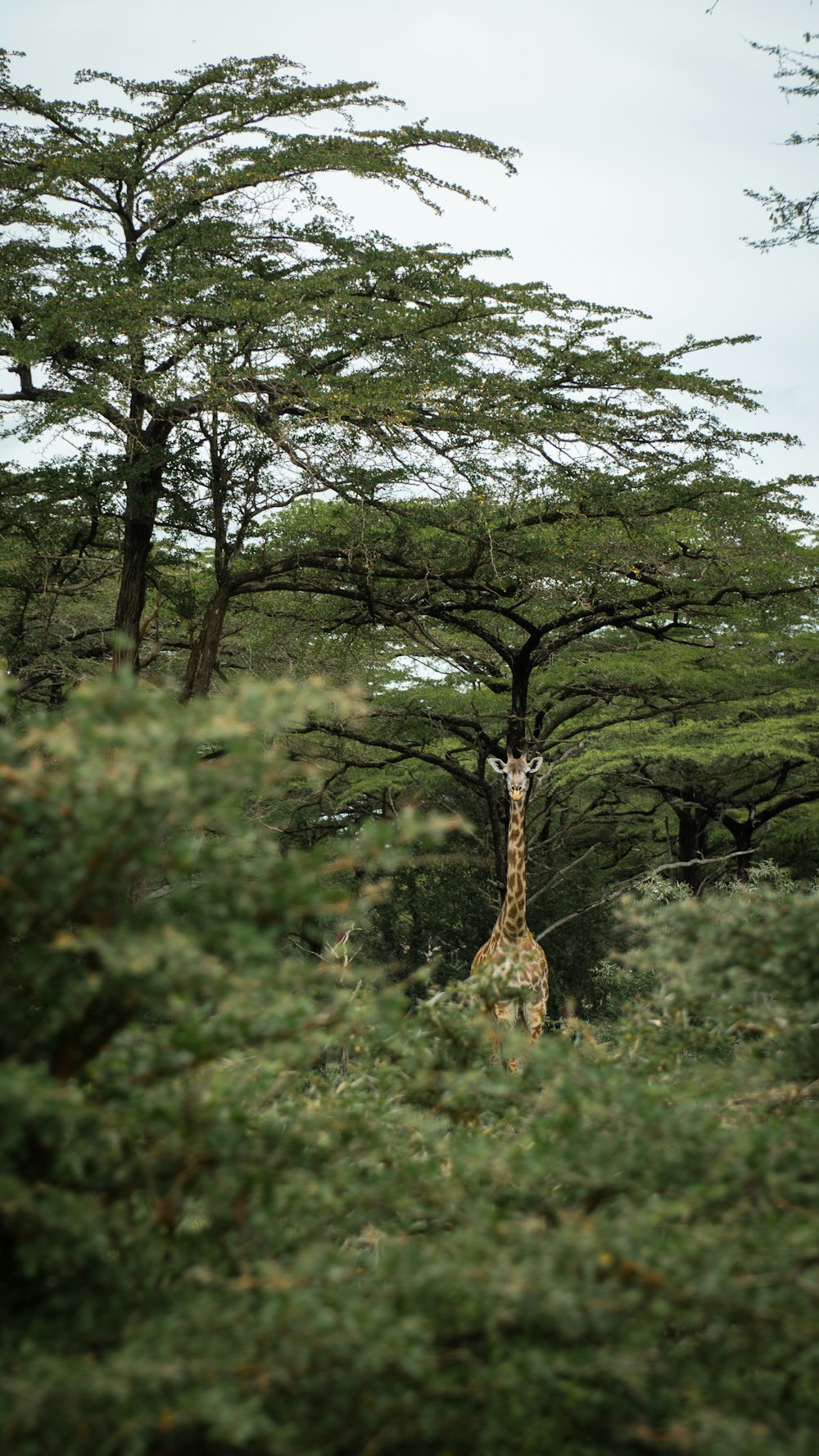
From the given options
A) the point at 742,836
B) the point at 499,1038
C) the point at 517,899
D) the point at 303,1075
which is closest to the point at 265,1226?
the point at 303,1075

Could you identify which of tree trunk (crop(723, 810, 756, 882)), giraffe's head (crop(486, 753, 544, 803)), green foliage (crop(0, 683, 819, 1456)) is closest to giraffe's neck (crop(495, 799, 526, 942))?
giraffe's head (crop(486, 753, 544, 803))

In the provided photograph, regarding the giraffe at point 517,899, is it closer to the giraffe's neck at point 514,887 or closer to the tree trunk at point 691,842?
the giraffe's neck at point 514,887

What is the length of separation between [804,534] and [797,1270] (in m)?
17.8

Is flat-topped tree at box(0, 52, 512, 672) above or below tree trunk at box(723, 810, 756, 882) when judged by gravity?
above

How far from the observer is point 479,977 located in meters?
5.34

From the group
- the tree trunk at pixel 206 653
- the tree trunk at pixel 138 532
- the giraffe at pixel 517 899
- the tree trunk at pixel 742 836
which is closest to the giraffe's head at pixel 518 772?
the giraffe at pixel 517 899

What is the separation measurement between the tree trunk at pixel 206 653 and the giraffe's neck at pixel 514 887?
11.5 ft

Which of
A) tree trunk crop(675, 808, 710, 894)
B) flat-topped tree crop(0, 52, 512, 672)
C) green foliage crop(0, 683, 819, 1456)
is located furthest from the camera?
tree trunk crop(675, 808, 710, 894)

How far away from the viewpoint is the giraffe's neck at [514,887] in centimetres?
1249

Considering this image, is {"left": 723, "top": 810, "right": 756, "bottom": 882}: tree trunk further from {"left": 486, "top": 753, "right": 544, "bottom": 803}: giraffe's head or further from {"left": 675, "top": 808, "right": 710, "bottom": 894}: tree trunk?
{"left": 486, "top": 753, "right": 544, "bottom": 803}: giraffe's head

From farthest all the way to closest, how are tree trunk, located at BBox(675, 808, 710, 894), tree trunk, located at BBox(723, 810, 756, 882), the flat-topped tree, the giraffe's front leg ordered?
tree trunk, located at BBox(675, 808, 710, 894), tree trunk, located at BBox(723, 810, 756, 882), the flat-topped tree, the giraffe's front leg

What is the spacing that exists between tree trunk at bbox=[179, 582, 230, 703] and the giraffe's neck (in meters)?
3.51

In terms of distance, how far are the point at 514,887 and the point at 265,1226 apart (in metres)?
9.50

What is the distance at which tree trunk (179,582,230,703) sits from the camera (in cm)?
1352
